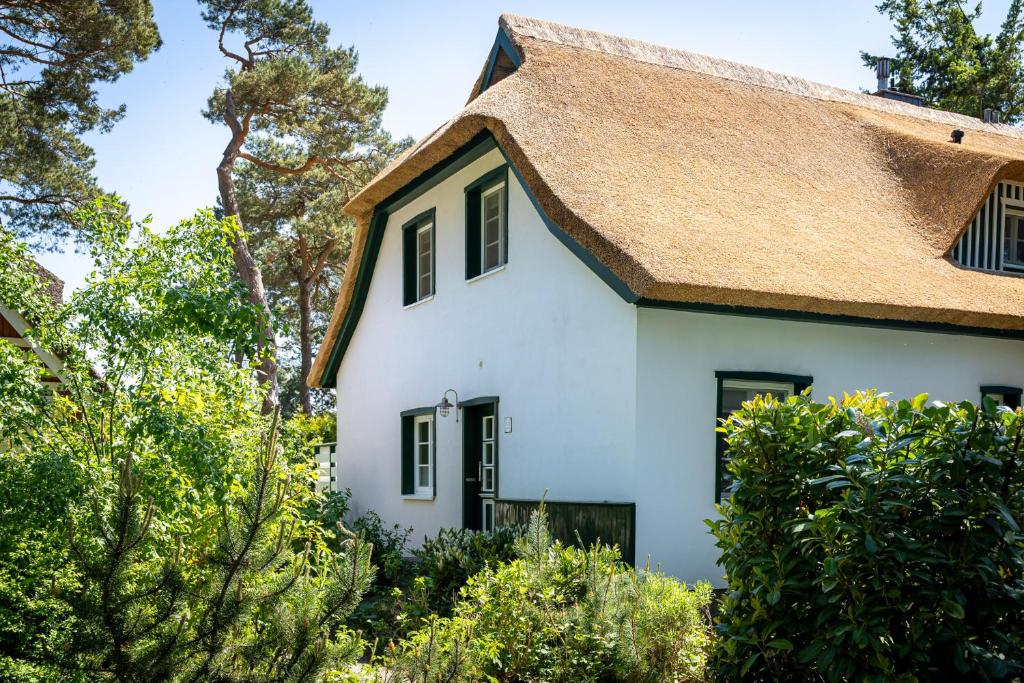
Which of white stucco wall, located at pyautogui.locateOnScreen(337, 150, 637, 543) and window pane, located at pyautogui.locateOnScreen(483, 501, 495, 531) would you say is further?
window pane, located at pyautogui.locateOnScreen(483, 501, 495, 531)

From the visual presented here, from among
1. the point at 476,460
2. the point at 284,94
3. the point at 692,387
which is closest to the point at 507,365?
the point at 476,460

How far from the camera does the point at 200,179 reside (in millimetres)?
28359

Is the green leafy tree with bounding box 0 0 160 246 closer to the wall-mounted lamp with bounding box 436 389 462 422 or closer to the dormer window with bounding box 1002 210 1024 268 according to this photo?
the wall-mounted lamp with bounding box 436 389 462 422

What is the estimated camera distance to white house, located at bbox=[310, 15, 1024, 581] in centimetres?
975

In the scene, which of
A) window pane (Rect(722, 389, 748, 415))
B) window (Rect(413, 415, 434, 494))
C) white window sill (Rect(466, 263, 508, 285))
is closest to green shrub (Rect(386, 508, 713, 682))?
window pane (Rect(722, 389, 748, 415))

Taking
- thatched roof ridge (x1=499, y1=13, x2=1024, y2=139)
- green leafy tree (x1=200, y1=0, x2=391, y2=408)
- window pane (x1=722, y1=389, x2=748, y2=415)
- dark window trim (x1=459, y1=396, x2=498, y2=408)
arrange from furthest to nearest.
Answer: green leafy tree (x1=200, y1=0, x2=391, y2=408)
thatched roof ridge (x1=499, y1=13, x2=1024, y2=139)
dark window trim (x1=459, y1=396, x2=498, y2=408)
window pane (x1=722, y1=389, x2=748, y2=415)

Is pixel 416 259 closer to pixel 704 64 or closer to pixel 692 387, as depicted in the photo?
pixel 704 64

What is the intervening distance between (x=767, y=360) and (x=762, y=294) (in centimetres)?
112

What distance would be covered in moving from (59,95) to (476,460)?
13.1 m

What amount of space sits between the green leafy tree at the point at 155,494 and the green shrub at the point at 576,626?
113cm

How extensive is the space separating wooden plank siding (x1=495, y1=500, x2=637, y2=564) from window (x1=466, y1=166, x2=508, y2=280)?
3.74 metres

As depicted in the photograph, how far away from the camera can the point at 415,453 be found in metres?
14.5

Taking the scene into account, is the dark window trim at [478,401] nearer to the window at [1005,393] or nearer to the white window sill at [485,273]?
the white window sill at [485,273]

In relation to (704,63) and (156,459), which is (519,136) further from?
(156,459)
